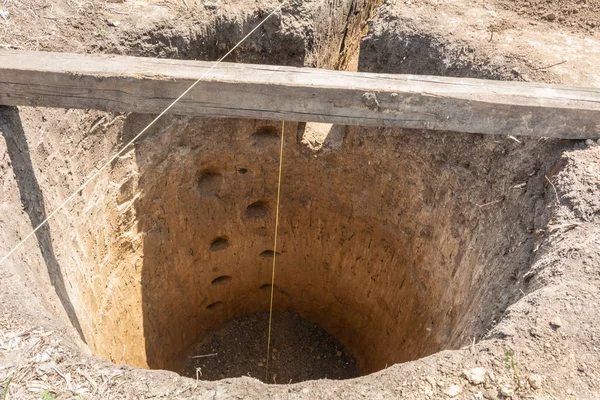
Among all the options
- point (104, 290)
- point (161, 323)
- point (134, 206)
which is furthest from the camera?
point (161, 323)

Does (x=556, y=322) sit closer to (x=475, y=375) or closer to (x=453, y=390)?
(x=475, y=375)

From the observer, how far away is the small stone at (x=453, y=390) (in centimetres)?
263

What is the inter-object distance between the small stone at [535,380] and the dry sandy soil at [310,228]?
0.03ft

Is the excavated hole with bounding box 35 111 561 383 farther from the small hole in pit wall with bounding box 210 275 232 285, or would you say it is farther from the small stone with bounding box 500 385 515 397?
the small stone with bounding box 500 385 515 397

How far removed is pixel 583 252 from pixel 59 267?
3.71m

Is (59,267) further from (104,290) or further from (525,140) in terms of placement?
(525,140)

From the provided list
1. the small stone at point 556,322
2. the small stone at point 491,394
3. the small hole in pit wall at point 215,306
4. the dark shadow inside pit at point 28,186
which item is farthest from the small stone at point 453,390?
the small hole in pit wall at point 215,306

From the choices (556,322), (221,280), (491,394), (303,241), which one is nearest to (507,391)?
(491,394)

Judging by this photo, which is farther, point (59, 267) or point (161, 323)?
point (161, 323)

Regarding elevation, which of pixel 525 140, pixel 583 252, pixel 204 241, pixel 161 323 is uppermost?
pixel 525 140

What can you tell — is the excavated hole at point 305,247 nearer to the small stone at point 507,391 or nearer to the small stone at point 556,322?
the small stone at point 556,322

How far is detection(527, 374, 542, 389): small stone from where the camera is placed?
262 centimetres

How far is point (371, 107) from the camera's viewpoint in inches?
136

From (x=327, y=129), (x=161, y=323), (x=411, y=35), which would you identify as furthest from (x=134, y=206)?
(x=411, y=35)
